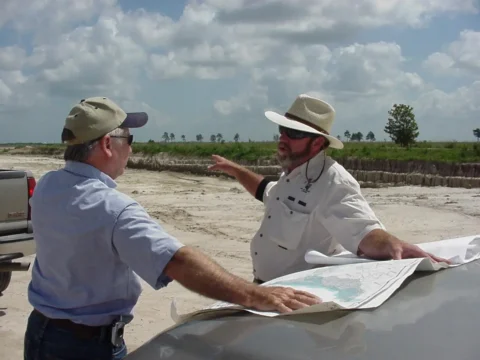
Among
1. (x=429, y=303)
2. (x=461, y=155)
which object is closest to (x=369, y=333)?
(x=429, y=303)

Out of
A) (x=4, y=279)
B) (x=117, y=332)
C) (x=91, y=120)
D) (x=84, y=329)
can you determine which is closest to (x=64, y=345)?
(x=84, y=329)

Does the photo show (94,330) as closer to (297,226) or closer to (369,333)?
(369,333)

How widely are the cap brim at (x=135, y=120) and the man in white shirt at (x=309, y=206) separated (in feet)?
3.77

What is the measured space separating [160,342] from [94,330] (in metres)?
0.61

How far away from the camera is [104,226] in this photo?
2133 mm

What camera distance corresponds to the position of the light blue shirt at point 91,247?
6.82ft

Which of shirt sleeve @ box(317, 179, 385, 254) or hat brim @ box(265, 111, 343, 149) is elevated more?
hat brim @ box(265, 111, 343, 149)

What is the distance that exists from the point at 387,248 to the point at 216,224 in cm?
1050

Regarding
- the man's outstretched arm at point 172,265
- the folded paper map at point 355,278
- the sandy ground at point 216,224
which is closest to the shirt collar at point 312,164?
the folded paper map at point 355,278

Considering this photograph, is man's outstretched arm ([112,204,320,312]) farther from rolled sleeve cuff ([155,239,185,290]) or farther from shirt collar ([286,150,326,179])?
shirt collar ([286,150,326,179])

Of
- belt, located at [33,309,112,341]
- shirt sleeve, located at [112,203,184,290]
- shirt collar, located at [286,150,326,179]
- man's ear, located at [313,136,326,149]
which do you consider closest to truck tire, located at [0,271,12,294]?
shirt collar, located at [286,150,326,179]

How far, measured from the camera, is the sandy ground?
6152mm

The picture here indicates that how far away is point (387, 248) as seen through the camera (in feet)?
9.18

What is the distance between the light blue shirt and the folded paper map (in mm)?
227
